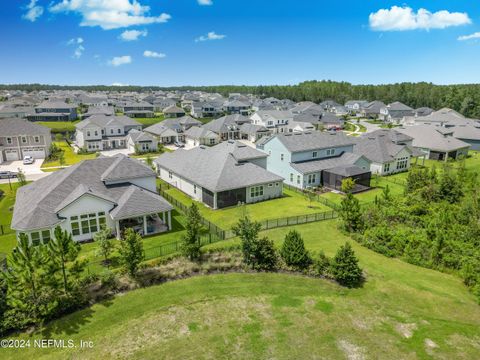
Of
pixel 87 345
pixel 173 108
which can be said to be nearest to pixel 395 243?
pixel 87 345

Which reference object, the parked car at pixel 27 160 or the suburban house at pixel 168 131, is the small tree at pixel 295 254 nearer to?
the parked car at pixel 27 160

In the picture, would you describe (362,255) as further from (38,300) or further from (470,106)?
(470,106)

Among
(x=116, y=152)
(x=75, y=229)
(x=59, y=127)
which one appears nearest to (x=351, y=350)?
(x=75, y=229)

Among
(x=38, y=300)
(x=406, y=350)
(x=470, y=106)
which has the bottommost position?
(x=406, y=350)

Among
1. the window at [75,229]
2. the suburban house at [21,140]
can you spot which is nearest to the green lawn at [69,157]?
the suburban house at [21,140]

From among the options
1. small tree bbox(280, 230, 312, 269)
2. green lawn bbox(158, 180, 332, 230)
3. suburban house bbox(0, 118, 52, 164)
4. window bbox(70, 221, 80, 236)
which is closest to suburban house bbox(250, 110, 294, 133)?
suburban house bbox(0, 118, 52, 164)

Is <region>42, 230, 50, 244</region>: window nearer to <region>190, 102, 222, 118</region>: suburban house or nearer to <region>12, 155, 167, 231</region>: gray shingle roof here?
<region>12, 155, 167, 231</region>: gray shingle roof
